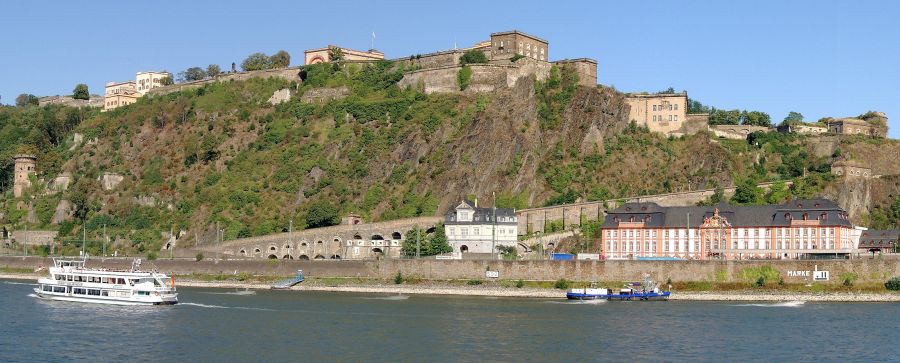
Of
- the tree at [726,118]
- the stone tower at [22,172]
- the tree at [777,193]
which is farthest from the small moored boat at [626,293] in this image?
the stone tower at [22,172]

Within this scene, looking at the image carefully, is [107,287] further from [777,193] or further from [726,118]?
Answer: [726,118]

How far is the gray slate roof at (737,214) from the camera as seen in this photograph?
271 ft

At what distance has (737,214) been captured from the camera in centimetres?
8531

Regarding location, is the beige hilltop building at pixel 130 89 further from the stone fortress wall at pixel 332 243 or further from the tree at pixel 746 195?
the tree at pixel 746 195

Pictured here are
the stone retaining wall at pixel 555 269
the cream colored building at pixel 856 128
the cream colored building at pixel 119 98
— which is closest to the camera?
the stone retaining wall at pixel 555 269

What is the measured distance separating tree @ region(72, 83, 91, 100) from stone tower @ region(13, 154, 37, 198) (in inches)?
1135

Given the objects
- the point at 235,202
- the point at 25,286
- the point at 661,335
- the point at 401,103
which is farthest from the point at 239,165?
the point at 661,335

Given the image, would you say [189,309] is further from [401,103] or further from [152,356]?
[401,103]

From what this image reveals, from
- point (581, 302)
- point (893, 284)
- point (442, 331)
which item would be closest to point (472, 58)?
point (581, 302)

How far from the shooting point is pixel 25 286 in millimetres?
87500

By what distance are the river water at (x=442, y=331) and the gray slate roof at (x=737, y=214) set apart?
1267 cm

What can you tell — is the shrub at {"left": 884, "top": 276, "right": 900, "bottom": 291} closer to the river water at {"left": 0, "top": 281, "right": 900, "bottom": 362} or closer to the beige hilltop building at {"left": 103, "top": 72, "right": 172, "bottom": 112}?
the river water at {"left": 0, "top": 281, "right": 900, "bottom": 362}

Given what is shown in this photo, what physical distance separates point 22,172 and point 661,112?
7044cm

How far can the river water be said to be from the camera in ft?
155
